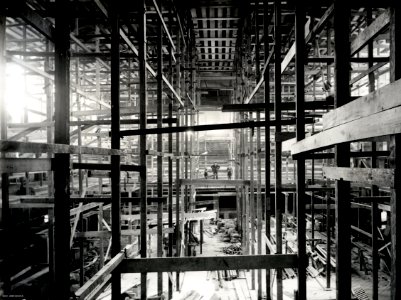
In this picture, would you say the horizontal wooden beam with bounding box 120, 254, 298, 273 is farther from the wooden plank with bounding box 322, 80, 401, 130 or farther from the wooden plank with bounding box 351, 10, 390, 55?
the wooden plank with bounding box 351, 10, 390, 55

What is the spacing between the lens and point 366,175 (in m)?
1.71

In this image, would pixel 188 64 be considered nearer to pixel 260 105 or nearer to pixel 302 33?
pixel 260 105

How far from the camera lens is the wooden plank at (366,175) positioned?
154 cm

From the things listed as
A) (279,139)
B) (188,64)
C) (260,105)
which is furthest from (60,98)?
Answer: (188,64)

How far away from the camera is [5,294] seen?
661cm

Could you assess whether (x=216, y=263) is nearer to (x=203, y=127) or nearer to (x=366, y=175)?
(x=203, y=127)

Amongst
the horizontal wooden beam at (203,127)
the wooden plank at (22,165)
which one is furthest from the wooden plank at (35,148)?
the horizontal wooden beam at (203,127)

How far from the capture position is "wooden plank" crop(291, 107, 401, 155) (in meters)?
1.18

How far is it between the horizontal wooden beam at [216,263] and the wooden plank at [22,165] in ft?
5.17

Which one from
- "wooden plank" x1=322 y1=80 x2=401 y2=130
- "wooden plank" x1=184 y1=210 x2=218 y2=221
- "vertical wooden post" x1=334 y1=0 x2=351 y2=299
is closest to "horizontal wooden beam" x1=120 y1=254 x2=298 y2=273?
"vertical wooden post" x1=334 y1=0 x2=351 y2=299

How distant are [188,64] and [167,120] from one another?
22.1 feet

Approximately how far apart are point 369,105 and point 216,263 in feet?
6.87

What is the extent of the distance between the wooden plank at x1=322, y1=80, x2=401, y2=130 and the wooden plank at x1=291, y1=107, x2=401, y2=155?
23 mm

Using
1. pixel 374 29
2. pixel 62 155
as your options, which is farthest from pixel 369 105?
pixel 62 155
